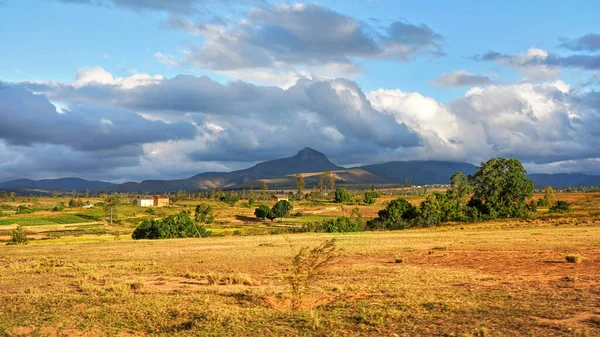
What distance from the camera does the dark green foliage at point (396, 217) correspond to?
82.2 m

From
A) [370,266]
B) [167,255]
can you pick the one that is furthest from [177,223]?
[370,266]

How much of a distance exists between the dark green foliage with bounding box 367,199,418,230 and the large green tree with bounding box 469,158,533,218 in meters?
11.6

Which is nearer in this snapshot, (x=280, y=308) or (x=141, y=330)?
(x=141, y=330)

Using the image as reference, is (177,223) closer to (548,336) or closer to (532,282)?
(532,282)

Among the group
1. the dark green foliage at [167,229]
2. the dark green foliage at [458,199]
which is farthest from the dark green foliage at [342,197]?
the dark green foliage at [167,229]

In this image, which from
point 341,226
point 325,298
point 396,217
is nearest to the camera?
point 325,298

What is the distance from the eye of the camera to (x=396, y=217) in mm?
83688

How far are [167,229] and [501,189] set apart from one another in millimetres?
54625

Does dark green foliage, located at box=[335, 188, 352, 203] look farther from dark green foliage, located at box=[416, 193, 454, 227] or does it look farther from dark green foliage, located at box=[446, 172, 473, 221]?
dark green foliage, located at box=[416, 193, 454, 227]

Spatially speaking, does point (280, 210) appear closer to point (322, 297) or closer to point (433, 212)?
point (433, 212)

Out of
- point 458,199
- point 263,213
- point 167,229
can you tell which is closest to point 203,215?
point 263,213

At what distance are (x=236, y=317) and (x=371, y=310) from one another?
4131 millimetres

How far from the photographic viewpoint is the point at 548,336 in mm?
12258

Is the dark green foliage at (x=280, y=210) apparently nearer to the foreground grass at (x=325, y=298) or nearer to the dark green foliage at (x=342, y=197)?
the dark green foliage at (x=342, y=197)
